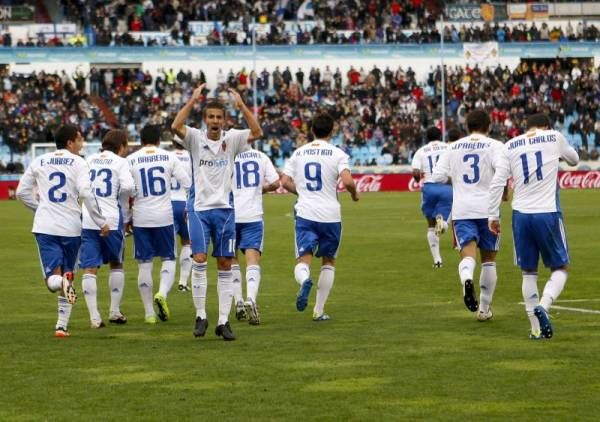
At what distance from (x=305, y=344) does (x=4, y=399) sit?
12.5ft

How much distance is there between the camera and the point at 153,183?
54.3 feet

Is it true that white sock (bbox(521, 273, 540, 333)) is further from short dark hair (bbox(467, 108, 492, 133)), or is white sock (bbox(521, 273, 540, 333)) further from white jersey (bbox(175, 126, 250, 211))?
white jersey (bbox(175, 126, 250, 211))

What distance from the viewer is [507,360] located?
476 inches

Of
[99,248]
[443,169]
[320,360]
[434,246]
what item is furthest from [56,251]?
[434,246]

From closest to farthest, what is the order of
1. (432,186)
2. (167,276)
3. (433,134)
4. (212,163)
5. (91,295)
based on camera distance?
(212,163)
(91,295)
(167,276)
(433,134)
(432,186)

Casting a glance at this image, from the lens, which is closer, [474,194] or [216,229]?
[216,229]

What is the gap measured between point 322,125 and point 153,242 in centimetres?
251

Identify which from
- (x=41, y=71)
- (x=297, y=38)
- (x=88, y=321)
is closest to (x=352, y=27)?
(x=297, y=38)

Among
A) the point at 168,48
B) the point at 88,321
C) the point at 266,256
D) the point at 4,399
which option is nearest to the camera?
the point at 4,399

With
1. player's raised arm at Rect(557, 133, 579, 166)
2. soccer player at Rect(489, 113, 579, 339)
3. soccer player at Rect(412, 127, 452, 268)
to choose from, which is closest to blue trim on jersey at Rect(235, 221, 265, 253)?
soccer player at Rect(489, 113, 579, 339)

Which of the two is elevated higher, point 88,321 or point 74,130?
A: point 74,130

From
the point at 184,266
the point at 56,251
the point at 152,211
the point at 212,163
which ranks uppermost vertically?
the point at 212,163

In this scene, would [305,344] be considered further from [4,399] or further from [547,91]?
[547,91]

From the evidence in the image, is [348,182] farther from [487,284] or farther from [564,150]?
[564,150]
